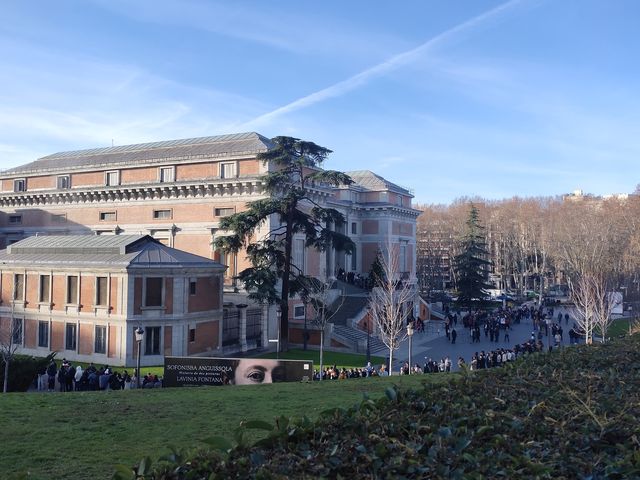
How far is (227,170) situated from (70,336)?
1393 cm

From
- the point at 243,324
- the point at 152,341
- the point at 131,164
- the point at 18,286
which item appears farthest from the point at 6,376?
the point at 131,164

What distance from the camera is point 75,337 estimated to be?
86.7 feet

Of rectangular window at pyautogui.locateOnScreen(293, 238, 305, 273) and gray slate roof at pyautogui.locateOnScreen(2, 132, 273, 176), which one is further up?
gray slate roof at pyautogui.locateOnScreen(2, 132, 273, 176)

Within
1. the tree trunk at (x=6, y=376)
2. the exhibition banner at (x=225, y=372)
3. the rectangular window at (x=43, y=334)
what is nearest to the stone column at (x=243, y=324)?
the rectangular window at (x=43, y=334)

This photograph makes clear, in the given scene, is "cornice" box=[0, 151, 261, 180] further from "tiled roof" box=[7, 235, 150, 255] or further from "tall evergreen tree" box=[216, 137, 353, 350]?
"tiled roof" box=[7, 235, 150, 255]

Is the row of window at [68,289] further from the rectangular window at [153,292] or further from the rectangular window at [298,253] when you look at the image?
the rectangular window at [298,253]

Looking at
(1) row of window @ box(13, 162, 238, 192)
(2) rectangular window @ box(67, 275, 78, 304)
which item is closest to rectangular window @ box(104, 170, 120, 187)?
(1) row of window @ box(13, 162, 238, 192)

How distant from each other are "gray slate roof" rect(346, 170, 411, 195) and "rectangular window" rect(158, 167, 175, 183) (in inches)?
754

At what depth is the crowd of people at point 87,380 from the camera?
18.5 metres

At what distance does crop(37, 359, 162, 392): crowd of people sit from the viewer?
18547mm

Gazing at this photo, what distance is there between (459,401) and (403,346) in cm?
2970

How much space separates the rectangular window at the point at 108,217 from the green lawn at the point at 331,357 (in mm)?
17454

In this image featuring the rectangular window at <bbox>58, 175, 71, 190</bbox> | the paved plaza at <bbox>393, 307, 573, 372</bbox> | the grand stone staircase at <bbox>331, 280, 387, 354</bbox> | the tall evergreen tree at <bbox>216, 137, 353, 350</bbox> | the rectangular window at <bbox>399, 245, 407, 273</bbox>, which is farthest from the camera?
the rectangular window at <bbox>399, 245, 407, 273</bbox>

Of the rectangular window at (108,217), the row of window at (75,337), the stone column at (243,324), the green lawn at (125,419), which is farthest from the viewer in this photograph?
the rectangular window at (108,217)
